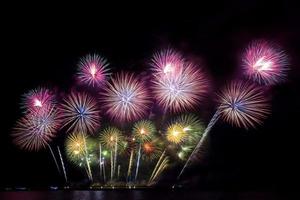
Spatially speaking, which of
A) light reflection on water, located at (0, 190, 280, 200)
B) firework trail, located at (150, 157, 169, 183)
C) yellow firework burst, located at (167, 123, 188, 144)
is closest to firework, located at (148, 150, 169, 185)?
firework trail, located at (150, 157, 169, 183)

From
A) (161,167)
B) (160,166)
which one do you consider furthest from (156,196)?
(161,167)

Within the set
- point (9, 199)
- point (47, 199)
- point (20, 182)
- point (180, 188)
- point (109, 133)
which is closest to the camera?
point (47, 199)

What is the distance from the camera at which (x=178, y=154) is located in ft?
183

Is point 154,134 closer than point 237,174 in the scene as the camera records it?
Yes

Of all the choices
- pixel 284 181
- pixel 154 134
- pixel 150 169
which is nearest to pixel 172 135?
pixel 154 134

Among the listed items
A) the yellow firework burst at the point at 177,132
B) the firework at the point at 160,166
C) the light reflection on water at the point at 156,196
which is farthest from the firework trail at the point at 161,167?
the yellow firework burst at the point at 177,132

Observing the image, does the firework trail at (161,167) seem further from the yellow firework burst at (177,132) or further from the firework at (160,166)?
the yellow firework burst at (177,132)

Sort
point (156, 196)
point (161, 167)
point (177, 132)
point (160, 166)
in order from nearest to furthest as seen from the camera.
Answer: point (156, 196), point (177, 132), point (160, 166), point (161, 167)

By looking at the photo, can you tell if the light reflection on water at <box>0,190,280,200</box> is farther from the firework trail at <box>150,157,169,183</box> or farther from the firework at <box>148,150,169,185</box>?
the firework trail at <box>150,157,169,183</box>

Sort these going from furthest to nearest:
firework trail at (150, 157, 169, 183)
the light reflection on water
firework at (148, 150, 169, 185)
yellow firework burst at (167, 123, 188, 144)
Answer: firework trail at (150, 157, 169, 183)
firework at (148, 150, 169, 185)
yellow firework burst at (167, 123, 188, 144)
the light reflection on water

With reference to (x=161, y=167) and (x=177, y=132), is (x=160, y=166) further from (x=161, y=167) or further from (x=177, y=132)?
(x=177, y=132)

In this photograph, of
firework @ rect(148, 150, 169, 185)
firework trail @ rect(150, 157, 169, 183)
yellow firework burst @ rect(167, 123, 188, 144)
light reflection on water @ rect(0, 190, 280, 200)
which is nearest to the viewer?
light reflection on water @ rect(0, 190, 280, 200)

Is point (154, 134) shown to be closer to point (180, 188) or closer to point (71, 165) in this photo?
point (180, 188)

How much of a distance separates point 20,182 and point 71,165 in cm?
2164
